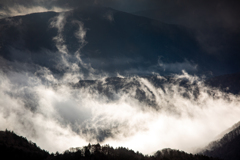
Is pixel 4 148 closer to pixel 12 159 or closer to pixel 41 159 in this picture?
pixel 12 159

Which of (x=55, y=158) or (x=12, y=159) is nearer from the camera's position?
(x=12, y=159)

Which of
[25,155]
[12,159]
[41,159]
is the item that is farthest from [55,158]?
[12,159]

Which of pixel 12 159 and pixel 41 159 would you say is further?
pixel 41 159

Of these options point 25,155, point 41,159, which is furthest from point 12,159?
point 41,159

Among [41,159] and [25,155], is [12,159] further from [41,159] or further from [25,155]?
[41,159]

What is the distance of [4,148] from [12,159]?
18.9 m

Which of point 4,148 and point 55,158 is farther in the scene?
point 55,158

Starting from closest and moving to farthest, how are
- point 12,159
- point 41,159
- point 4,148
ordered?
point 12,159 < point 4,148 < point 41,159

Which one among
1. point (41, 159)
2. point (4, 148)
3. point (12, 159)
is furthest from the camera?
point (41, 159)

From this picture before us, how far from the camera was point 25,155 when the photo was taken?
617 ft

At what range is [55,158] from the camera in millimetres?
199375

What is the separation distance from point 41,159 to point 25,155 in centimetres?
1616

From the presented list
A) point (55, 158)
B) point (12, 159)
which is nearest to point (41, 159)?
point (55, 158)

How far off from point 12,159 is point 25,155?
15.6m
